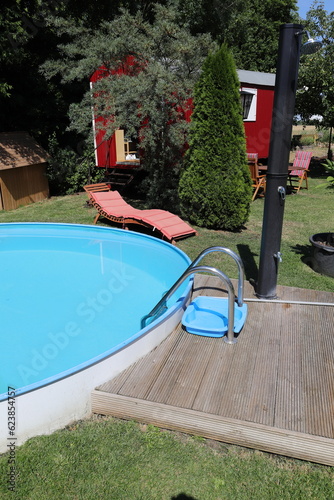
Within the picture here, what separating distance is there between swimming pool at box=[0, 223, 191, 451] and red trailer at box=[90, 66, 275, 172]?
4743 millimetres

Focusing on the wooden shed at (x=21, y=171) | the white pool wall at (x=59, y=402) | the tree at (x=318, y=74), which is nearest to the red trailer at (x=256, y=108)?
the tree at (x=318, y=74)

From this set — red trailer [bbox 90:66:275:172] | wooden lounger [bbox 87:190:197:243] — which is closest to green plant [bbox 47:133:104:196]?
red trailer [bbox 90:66:275:172]

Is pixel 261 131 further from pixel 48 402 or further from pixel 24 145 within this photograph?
pixel 48 402

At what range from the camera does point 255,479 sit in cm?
279

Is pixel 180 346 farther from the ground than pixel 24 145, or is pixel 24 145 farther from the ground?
pixel 24 145

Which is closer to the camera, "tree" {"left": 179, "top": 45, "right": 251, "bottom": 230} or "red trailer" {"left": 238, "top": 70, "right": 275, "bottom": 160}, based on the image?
"tree" {"left": 179, "top": 45, "right": 251, "bottom": 230}

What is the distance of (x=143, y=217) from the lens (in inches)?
334

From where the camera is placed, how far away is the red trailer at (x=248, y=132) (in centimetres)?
1323

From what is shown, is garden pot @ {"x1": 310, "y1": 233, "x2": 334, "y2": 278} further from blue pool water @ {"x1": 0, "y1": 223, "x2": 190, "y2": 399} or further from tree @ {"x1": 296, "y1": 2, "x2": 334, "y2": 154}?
tree @ {"x1": 296, "y1": 2, "x2": 334, "y2": 154}

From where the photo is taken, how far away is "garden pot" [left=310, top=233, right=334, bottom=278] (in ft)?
19.5

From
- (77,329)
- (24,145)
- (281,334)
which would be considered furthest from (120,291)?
(24,145)

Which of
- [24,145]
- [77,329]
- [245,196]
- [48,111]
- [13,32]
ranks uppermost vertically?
[13,32]

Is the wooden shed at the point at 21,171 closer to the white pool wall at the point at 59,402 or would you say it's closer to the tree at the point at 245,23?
the white pool wall at the point at 59,402

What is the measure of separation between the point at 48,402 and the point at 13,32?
11.2 meters
